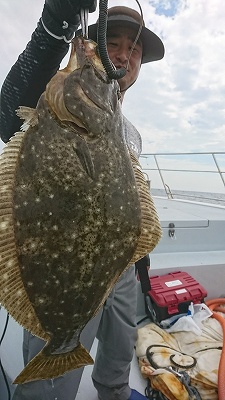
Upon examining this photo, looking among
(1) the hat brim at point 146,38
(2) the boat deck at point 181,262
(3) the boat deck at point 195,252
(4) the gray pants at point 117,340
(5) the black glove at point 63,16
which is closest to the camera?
(5) the black glove at point 63,16

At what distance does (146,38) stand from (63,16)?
127cm

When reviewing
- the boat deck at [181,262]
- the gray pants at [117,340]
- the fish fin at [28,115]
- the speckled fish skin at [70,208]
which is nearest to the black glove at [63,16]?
the speckled fish skin at [70,208]

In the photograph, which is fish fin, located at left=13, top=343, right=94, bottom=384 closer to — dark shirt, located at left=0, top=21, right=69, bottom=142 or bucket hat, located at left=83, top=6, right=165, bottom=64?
dark shirt, located at left=0, top=21, right=69, bottom=142

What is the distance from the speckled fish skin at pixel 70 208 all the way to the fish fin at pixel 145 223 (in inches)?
1.8

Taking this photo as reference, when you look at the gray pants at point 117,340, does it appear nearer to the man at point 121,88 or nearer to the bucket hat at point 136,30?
the man at point 121,88

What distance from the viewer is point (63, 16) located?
1325 millimetres

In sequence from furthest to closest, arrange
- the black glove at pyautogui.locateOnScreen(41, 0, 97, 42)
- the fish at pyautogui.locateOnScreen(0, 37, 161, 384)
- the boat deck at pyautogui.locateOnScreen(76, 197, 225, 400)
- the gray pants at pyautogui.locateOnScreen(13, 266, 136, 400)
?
1. the boat deck at pyautogui.locateOnScreen(76, 197, 225, 400)
2. the gray pants at pyautogui.locateOnScreen(13, 266, 136, 400)
3. the black glove at pyautogui.locateOnScreen(41, 0, 97, 42)
4. the fish at pyautogui.locateOnScreen(0, 37, 161, 384)

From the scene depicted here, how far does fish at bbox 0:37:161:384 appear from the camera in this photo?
109cm

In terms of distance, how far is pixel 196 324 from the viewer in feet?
11.4

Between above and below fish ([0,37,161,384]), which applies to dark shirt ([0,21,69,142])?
Answer: above

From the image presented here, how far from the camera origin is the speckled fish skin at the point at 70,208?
109 centimetres

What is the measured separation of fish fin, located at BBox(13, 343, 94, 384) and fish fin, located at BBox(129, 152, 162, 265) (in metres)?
0.43

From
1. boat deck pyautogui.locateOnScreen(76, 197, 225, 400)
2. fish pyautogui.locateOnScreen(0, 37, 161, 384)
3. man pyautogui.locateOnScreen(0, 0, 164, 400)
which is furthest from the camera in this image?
boat deck pyautogui.locateOnScreen(76, 197, 225, 400)

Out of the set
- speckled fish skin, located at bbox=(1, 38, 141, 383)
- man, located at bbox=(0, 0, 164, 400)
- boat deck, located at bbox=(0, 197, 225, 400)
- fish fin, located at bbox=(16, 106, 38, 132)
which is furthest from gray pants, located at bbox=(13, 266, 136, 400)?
fish fin, located at bbox=(16, 106, 38, 132)
